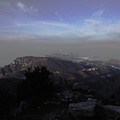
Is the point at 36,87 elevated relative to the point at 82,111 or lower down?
lower down

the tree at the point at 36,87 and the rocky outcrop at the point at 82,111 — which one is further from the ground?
the rocky outcrop at the point at 82,111

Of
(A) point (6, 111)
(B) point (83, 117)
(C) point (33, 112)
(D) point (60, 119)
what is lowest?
(A) point (6, 111)

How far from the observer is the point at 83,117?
14062 millimetres

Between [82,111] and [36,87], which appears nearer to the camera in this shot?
[82,111]

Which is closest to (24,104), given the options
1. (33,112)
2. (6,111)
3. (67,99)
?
(6,111)

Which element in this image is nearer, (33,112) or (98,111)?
(98,111)

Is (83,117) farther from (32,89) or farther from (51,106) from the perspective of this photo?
(32,89)

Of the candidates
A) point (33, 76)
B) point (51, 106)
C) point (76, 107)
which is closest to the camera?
point (76, 107)

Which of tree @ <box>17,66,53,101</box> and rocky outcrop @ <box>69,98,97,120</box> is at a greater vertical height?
rocky outcrop @ <box>69,98,97,120</box>

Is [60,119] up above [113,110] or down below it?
below

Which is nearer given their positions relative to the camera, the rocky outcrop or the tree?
the rocky outcrop

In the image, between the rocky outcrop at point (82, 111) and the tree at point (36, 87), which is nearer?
A: the rocky outcrop at point (82, 111)

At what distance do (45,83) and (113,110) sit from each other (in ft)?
68.7

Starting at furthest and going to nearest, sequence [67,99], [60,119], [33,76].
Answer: [33,76] → [67,99] → [60,119]
